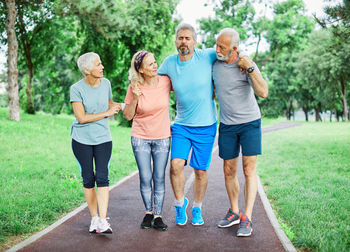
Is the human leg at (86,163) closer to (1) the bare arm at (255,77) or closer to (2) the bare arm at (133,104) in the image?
(2) the bare arm at (133,104)

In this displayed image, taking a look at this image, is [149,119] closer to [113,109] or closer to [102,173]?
[113,109]

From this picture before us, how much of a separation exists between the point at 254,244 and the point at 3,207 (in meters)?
3.62

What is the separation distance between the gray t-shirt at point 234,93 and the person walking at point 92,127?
1320 millimetres

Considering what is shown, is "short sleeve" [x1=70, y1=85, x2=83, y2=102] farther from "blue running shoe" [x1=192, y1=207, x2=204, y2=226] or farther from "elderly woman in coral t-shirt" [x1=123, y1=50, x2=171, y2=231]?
"blue running shoe" [x1=192, y1=207, x2=204, y2=226]

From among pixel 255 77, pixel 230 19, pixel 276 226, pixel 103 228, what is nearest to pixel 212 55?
pixel 255 77

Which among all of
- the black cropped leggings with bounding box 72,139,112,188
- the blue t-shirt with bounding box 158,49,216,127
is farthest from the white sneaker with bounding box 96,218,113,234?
the blue t-shirt with bounding box 158,49,216,127

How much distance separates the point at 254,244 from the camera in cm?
424

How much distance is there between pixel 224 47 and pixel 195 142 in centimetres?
125

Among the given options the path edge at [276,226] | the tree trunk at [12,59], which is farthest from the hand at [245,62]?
the tree trunk at [12,59]

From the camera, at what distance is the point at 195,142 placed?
4840mm

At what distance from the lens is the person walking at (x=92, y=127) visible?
4.47 m

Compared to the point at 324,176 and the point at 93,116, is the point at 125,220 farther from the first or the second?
the point at 324,176

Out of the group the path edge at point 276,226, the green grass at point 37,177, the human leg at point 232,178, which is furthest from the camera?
the green grass at point 37,177

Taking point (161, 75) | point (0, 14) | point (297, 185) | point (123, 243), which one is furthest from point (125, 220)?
point (0, 14)
